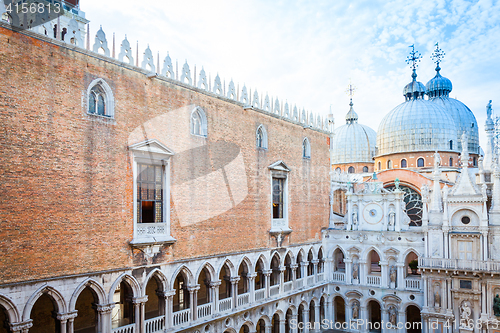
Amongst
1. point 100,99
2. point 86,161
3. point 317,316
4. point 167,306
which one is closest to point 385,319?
point 317,316

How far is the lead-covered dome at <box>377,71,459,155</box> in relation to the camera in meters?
39.3

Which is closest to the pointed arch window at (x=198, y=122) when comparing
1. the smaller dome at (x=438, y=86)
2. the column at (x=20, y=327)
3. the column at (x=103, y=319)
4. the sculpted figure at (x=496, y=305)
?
the column at (x=103, y=319)

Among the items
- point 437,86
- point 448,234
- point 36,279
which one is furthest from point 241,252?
point 437,86

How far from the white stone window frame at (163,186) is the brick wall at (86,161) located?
0.27 meters

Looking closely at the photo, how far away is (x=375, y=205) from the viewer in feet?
90.3

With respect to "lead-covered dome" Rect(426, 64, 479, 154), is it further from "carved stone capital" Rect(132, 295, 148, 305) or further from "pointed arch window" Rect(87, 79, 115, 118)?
"pointed arch window" Rect(87, 79, 115, 118)

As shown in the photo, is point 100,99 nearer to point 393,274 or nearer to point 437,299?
point 393,274

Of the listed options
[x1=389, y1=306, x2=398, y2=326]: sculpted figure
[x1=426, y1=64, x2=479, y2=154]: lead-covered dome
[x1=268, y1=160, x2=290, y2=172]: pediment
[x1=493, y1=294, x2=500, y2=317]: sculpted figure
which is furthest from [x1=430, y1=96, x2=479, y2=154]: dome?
[x1=268, y1=160, x2=290, y2=172]: pediment

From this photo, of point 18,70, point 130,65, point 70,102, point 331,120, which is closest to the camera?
point 18,70

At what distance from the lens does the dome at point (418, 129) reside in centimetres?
3934

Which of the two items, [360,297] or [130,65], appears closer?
[130,65]

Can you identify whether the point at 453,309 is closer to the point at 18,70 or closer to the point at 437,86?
the point at 18,70

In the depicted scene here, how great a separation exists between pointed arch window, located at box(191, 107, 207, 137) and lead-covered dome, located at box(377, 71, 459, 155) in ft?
87.2

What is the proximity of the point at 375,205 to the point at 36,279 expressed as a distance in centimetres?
2104
